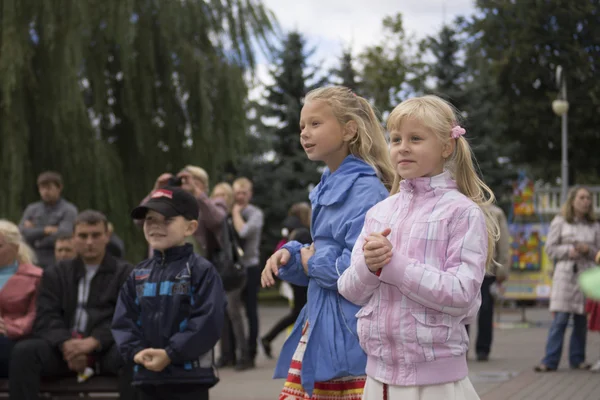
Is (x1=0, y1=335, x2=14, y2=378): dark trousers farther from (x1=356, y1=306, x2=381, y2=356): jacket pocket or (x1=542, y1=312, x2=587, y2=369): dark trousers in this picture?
(x1=542, y1=312, x2=587, y2=369): dark trousers

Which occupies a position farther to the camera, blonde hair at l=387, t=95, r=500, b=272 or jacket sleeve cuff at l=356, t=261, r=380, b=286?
blonde hair at l=387, t=95, r=500, b=272

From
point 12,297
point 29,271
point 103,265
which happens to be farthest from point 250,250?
point 103,265

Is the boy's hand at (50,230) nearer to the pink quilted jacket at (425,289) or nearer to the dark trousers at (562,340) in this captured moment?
the dark trousers at (562,340)

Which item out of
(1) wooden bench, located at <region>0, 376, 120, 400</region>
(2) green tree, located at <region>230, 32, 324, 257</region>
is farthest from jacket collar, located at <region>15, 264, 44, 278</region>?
(2) green tree, located at <region>230, 32, 324, 257</region>

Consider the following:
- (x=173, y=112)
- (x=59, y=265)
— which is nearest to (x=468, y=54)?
(x=173, y=112)

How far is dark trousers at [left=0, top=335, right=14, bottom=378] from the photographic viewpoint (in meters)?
6.90

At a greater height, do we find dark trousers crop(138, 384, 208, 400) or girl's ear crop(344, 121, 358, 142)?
girl's ear crop(344, 121, 358, 142)

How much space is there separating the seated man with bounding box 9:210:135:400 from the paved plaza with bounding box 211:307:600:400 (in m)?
2.33

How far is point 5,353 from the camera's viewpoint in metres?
6.95

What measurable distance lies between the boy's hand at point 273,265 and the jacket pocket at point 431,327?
856 millimetres

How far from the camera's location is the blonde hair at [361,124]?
4219 millimetres

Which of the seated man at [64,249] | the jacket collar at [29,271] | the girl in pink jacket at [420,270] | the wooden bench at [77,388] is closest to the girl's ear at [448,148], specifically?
the girl in pink jacket at [420,270]

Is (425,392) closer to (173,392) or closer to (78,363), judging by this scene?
(173,392)

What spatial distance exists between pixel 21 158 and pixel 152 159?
2.45 m
